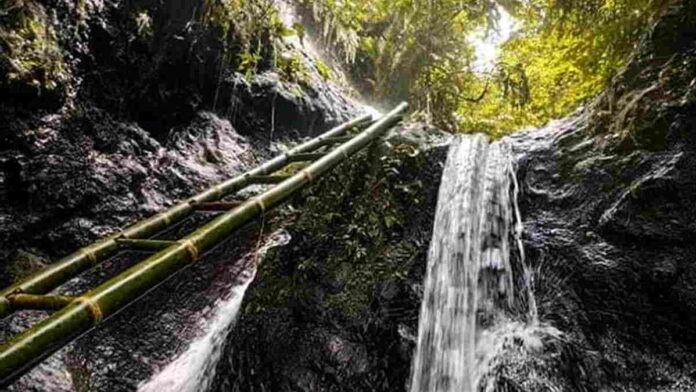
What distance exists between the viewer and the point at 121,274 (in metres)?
2.16

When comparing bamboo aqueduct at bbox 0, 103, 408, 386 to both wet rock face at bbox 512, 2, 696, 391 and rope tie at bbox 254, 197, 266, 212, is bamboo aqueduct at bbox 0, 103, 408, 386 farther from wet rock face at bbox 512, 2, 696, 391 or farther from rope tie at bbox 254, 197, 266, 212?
wet rock face at bbox 512, 2, 696, 391

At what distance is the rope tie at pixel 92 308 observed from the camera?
6.23 ft

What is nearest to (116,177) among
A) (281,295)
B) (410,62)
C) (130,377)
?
(130,377)

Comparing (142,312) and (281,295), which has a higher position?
(281,295)

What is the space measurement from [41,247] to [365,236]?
9.84ft

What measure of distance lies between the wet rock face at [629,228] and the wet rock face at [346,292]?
0.98m

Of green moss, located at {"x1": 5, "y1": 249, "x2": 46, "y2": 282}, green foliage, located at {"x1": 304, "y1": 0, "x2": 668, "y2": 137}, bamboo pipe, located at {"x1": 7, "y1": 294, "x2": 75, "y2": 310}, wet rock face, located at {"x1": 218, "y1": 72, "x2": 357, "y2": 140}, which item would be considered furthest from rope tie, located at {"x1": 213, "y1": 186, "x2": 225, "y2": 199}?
green foliage, located at {"x1": 304, "y1": 0, "x2": 668, "y2": 137}

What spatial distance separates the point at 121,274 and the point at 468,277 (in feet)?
7.94

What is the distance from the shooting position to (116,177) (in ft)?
14.8

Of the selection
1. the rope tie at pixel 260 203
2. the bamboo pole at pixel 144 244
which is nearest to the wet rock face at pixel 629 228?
the rope tie at pixel 260 203

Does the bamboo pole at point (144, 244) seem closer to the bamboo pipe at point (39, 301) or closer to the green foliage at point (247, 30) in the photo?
the bamboo pipe at point (39, 301)

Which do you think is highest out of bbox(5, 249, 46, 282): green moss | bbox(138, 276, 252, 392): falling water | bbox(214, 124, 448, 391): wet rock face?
bbox(214, 124, 448, 391): wet rock face

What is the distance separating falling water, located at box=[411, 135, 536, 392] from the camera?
273 cm

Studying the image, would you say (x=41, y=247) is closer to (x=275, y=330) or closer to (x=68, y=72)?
(x=68, y=72)
